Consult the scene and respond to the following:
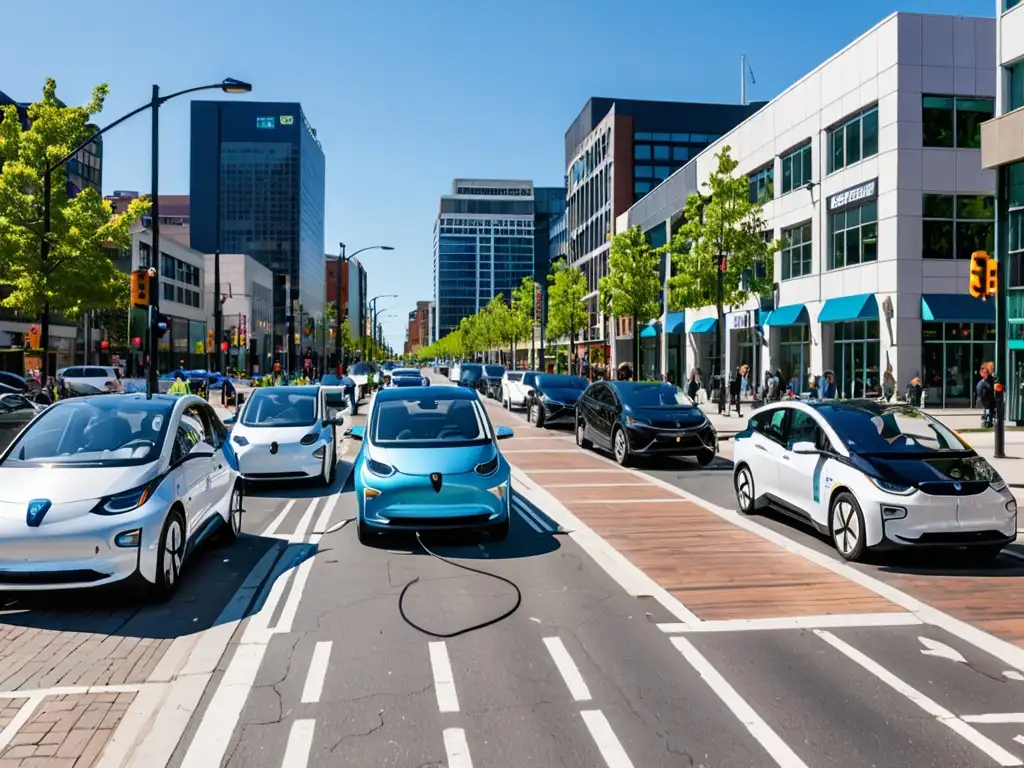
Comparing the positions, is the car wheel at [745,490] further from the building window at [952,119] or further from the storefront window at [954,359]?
the building window at [952,119]

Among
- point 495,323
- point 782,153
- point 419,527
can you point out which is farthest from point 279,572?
point 495,323

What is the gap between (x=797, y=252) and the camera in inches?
1532

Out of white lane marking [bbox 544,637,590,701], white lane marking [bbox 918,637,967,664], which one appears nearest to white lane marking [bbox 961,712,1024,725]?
white lane marking [bbox 918,637,967,664]

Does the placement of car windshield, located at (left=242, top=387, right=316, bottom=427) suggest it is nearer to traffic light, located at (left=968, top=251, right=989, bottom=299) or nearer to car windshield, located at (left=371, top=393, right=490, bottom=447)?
car windshield, located at (left=371, top=393, right=490, bottom=447)

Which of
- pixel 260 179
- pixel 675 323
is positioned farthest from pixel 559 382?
pixel 260 179

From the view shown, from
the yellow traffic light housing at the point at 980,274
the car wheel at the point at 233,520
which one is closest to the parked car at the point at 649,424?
the yellow traffic light housing at the point at 980,274

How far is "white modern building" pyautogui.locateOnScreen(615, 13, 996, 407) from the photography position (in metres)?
31.2

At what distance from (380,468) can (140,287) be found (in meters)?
11.5

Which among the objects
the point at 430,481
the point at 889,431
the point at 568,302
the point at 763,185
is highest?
the point at 763,185

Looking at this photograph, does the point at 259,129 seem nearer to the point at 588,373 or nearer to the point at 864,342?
the point at 588,373

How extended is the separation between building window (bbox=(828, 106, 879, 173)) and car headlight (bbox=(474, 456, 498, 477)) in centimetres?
2811

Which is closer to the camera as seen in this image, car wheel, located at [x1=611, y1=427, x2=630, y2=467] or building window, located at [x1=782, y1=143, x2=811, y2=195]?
car wheel, located at [x1=611, y1=427, x2=630, y2=467]

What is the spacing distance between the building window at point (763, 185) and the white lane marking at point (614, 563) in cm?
→ 3162

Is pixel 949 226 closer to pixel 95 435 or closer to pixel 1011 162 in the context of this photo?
pixel 1011 162
